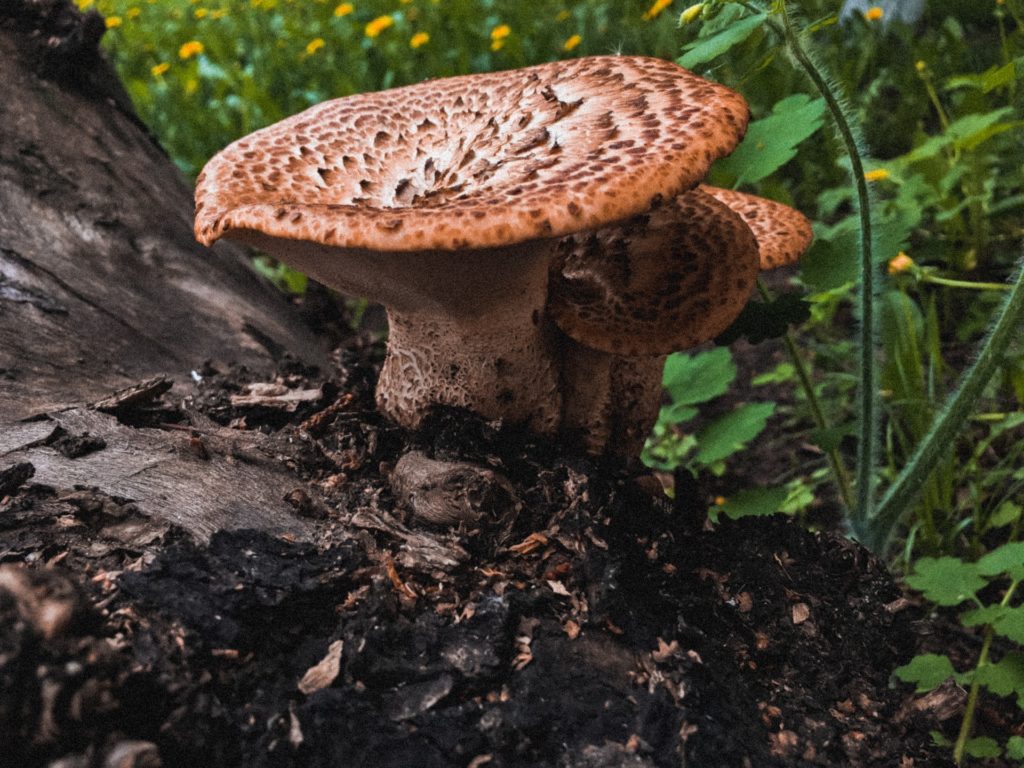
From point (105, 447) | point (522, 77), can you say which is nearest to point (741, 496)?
point (522, 77)

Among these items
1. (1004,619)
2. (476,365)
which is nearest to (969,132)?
(1004,619)

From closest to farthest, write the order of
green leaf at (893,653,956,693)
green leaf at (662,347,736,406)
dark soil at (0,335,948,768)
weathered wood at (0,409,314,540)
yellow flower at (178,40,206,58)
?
1. dark soil at (0,335,948,768)
2. weathered wood at (0,409,314,540)
3. green leaf at (893,653,956,693)
4. green leaf at (662,347,736,406)
5. yellow flower at (178,40,206,58)

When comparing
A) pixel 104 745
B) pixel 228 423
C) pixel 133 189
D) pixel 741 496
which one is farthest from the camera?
pixel 133 189

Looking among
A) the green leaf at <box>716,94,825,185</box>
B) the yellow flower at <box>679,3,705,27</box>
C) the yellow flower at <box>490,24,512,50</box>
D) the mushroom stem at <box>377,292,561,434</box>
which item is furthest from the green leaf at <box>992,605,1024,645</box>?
the yellow flower at <box>490,24,512,50</box>

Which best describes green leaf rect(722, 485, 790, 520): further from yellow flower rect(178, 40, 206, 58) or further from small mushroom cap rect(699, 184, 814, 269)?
yellow flower rect(178, 40, 206, 58)

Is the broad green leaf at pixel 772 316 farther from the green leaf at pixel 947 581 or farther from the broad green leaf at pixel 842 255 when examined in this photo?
the green leaf at pixel 947 581

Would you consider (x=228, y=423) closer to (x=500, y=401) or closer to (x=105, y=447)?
(x=105, y=447)
